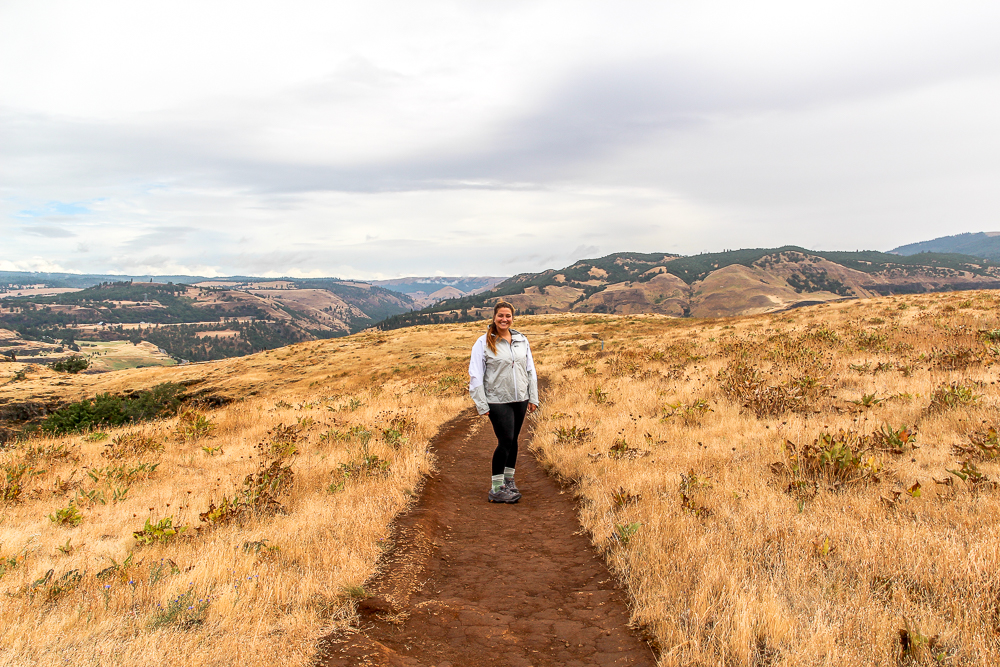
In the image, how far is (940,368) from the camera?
10883mm

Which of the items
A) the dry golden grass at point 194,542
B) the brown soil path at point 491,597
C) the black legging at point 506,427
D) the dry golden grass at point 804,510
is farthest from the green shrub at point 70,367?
the black legging at point 506,427

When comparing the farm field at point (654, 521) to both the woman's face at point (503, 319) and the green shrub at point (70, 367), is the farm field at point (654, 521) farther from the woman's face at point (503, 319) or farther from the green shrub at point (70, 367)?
the green shrub at point (70, 367)

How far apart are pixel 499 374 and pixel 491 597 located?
10.3ft

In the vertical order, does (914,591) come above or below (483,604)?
above

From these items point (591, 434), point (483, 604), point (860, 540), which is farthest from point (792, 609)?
point (591, 434)

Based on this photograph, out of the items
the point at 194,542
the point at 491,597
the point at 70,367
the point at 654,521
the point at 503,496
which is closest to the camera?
the point at 491,597

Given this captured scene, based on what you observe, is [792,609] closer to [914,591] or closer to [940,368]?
[914,591]

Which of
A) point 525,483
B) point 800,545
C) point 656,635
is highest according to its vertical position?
point 800,545

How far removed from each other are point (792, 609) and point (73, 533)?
7.69 metres

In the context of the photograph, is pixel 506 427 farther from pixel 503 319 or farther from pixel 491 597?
pixel 491 597

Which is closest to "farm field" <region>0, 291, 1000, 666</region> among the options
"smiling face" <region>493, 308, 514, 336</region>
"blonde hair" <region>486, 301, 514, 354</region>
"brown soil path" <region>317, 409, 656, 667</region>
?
"brown soil path" <region>317, 409, 656, 667</region>

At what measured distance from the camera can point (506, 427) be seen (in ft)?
24.1

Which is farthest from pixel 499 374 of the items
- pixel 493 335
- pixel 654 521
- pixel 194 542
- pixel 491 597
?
pixel 194 542

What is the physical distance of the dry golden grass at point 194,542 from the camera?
11.9 feet
